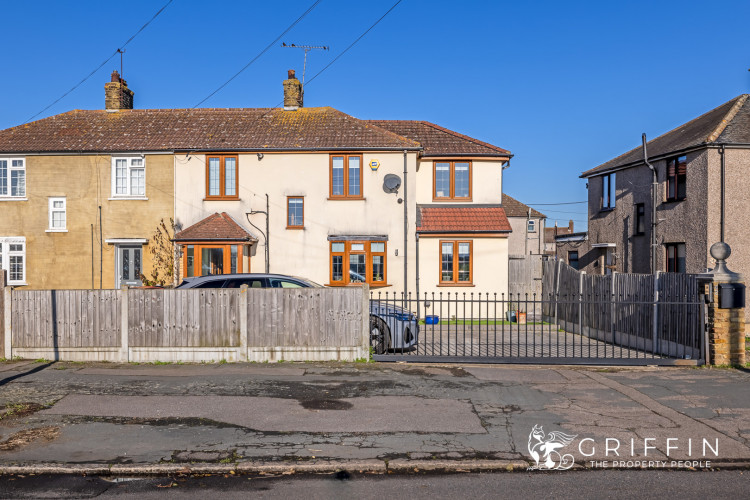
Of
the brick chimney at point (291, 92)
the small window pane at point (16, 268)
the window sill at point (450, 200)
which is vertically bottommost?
the small window pane at point (16, 268)

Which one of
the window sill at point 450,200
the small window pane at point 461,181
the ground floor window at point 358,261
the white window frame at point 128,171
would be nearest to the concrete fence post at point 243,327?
the ground floor window at point 358,261

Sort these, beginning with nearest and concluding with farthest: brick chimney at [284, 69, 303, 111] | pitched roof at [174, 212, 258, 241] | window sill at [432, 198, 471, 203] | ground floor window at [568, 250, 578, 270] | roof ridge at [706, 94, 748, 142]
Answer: pitched roof at [174, 212, 258, 241]
roof ridge at [706, 94, 748, 142]
window sill at [432, 198, 471, 203]
brick chimney at [284, 69, 303, 111]
ground floor window at [568, 250, 578, 270]

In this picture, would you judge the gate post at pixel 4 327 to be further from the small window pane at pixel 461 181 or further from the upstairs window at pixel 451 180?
the small window pane at pixel 461 181

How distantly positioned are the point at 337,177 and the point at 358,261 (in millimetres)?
3110

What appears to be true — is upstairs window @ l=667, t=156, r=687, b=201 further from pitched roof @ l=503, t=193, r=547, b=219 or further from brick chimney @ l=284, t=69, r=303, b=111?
pitched roof @ l=503, t=193, r=547, b=219

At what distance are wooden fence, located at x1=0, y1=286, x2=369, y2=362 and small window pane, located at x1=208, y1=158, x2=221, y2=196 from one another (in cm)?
1104

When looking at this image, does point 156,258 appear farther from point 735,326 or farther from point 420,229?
point 735,326

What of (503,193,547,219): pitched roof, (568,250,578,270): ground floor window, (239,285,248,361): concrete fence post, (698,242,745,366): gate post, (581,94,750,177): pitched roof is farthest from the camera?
(503,193,547,219): pitched roof

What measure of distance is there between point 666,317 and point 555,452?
783cm

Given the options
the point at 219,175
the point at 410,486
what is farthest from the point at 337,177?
the point at 410,486

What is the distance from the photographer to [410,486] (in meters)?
6.26

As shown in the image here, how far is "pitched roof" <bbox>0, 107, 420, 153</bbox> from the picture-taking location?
2281 cm

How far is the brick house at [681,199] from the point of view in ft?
71.6

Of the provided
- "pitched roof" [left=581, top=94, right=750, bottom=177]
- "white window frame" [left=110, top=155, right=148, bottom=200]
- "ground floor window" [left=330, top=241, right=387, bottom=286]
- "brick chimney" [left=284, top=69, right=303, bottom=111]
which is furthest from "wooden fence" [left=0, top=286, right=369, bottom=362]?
"pitched roof" [left=581, top=94, right=750, bottom=177]
